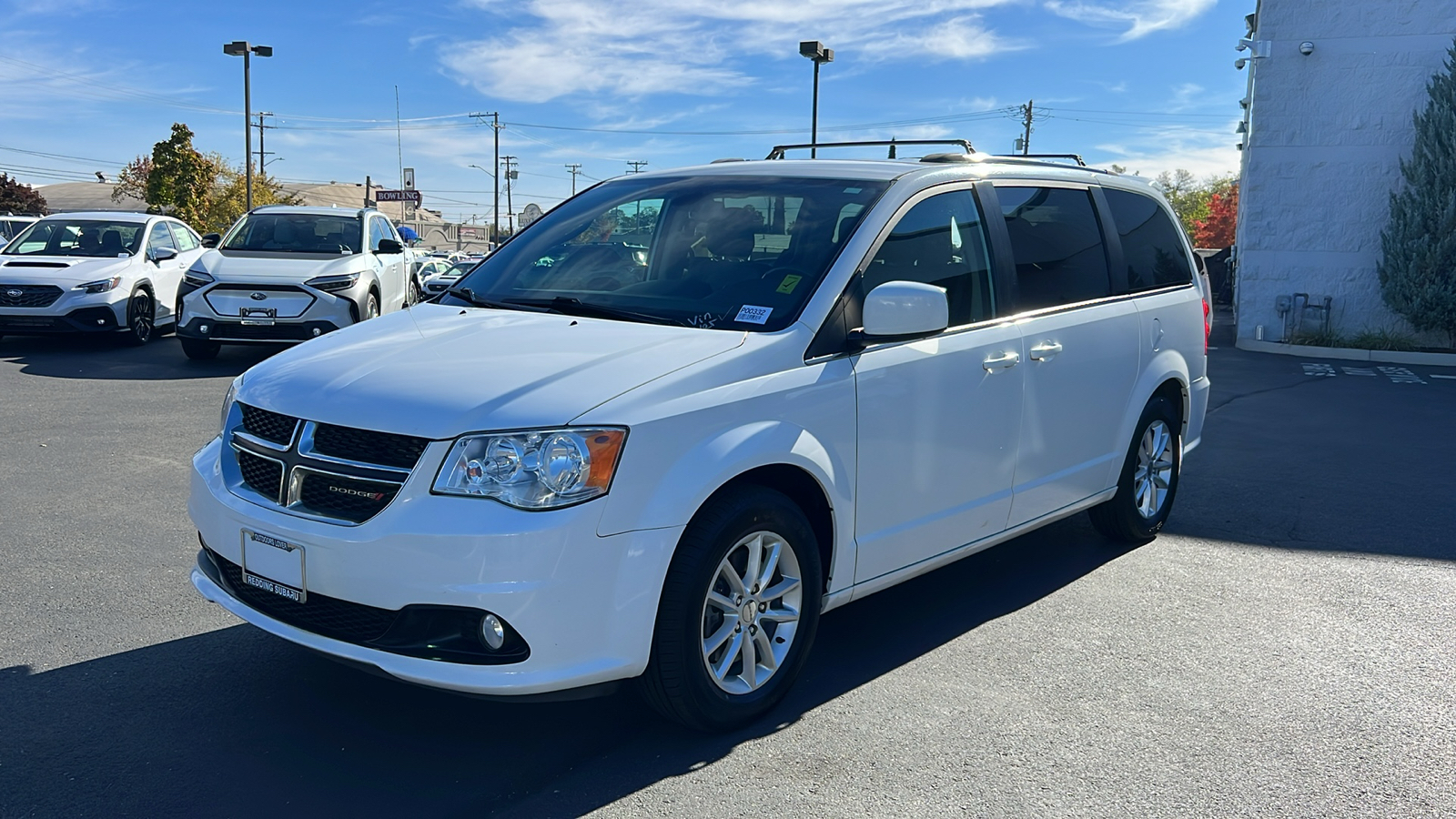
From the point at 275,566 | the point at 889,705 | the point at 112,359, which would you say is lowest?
the point at 889,705

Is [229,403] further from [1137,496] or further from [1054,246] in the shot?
[1137,496]

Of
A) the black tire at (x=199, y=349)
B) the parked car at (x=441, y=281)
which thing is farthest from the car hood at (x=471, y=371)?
the black tire at (x=199, y=349)

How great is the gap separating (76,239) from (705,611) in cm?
1363

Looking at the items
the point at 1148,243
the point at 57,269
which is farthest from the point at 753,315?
the point at 57,269

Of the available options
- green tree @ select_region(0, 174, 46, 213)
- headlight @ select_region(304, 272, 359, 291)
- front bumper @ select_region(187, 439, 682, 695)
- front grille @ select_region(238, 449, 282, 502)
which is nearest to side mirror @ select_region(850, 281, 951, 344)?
front bumper @ select_region(187, 439, 682, 695)

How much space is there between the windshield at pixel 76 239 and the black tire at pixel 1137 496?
41.6 feet

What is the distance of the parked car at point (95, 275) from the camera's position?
13016 mm

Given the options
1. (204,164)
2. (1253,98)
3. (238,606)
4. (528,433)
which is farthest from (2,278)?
(204,164)

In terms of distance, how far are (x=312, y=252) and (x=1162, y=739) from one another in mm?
11087

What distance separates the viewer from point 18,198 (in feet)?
240

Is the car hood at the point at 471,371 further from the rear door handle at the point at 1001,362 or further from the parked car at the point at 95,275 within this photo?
the parked car at the point at 95,275

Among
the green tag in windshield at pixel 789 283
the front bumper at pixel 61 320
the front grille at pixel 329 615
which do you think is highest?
the green tag in windshield at pixel 789 283

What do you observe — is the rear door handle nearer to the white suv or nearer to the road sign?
the white suv

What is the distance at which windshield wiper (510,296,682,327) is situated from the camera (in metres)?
3.97
